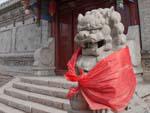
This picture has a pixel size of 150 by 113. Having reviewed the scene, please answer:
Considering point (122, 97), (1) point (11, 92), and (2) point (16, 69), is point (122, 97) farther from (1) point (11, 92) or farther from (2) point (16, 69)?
(2) point (16, 69)

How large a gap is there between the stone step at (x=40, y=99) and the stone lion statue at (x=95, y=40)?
5.01ft

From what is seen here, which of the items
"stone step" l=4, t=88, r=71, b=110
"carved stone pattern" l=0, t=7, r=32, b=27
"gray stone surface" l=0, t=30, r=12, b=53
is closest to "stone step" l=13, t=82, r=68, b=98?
"stone step" l=4, t=88, r=71, b=110

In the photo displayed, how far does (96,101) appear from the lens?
8.26 ft

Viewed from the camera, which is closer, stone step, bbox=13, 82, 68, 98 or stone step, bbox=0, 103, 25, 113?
stone step, bbox=13, 82, 68, 98

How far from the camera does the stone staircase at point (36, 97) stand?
4.45m

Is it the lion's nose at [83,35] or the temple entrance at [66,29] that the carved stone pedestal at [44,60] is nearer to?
the temple entrance at [66,29]

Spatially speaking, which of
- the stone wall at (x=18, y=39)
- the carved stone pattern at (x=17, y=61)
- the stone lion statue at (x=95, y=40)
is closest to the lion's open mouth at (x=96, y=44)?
the stone lion statue at (x=95, y=40)

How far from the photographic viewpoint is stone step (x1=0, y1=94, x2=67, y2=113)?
172 inches

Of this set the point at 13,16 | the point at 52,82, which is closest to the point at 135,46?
the point at 52,82

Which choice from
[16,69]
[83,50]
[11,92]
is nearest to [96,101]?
[83,50]

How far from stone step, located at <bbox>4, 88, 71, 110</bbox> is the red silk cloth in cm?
166

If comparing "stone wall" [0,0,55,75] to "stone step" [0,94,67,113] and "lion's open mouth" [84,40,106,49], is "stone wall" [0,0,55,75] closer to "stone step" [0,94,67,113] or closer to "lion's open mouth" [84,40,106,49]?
"stone step" [0,94,67,113]

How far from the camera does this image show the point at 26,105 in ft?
15.8

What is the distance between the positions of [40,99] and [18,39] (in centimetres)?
566
